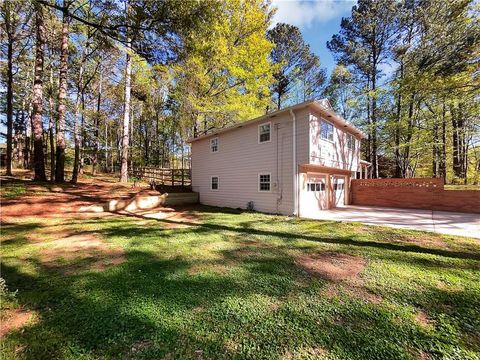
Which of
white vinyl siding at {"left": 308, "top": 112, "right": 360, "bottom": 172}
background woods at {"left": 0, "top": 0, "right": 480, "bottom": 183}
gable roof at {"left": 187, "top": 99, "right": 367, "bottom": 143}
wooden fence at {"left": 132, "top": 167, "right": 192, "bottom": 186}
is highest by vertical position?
background woods at {"left": 0, "top": 0, "right": 480, "bottom": 183}

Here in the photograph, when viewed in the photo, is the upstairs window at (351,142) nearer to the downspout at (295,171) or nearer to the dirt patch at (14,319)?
A: the downspout at (295,171)

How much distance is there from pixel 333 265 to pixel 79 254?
5.15 metres

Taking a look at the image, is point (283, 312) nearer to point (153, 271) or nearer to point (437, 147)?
point (153, 271)

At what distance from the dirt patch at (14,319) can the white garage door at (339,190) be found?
42.6 ft

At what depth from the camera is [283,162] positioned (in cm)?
971

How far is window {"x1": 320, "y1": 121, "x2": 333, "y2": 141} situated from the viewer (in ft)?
33.6

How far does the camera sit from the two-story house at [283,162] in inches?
368

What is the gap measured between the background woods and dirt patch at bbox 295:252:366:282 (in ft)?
21.9

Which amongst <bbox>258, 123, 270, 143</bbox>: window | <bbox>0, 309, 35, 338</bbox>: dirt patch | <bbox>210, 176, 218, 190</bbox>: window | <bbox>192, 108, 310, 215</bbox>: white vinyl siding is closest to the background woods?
<bbox>192, 108, 310, 215</bbox>: white vinyl siding

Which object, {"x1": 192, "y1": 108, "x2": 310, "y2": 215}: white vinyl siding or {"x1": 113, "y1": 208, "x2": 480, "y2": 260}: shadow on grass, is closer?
{"x1": 113, "y1": 208, "x2": 480, "y2": 260}: shadow on grass

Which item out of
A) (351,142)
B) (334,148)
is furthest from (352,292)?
(351,142)

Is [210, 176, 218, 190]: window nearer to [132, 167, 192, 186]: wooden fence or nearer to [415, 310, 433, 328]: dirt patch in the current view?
[132, 167, 192, 186]: wooden fence

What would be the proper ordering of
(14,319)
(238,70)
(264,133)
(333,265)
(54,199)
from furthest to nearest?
(238,70) < (264,133) < (54,199) < (333,265) < (14,319)

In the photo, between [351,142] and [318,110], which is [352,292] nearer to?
[318,110]
